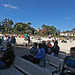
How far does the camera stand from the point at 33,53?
418 cm

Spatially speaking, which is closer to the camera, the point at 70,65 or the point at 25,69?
the point at 70,65

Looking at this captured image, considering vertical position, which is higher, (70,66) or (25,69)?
(70,66)

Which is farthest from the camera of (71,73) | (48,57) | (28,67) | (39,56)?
(48,57)

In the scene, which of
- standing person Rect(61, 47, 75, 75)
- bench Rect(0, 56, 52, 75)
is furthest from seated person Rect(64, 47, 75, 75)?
bench Rect(0, 56, 52, 75)

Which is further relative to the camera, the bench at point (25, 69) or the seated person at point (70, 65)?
the bench at point (25, 69)

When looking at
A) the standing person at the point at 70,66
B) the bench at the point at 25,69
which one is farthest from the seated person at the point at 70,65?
the bench at the point at 25,69

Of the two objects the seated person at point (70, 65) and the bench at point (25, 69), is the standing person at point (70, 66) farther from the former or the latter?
the bench at point (25, 69)

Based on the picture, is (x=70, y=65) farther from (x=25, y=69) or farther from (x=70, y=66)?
(x=25, y=69)

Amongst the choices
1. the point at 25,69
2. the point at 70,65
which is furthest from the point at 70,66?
the point at 25,69

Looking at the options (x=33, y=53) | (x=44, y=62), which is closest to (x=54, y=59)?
(x=44, y=62)

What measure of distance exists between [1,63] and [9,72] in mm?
427

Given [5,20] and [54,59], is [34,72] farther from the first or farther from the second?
[5,20]

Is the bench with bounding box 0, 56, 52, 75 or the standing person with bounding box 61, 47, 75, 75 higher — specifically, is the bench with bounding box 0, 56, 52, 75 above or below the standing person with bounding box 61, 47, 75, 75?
below

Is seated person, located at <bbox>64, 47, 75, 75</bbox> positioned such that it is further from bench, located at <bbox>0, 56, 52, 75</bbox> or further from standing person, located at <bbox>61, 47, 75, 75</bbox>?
bench, located at <bbox>0, 56, 52, 75</bbox>
